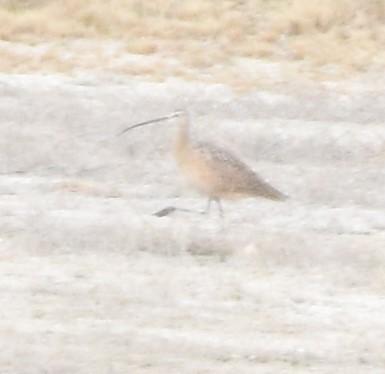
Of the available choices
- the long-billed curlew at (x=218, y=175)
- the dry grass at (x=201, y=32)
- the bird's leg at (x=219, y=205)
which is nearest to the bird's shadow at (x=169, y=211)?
the long-billed curlew at (x=218, y=175)

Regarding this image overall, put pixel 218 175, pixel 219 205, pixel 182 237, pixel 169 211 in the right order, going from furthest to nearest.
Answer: pixel 219 205
pixel 169 211
pixel 218 175
pixel 182 237

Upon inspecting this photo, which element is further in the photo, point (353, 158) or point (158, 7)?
point (158, 7)

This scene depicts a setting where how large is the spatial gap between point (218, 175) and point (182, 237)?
0.90m

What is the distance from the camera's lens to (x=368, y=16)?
22.4 meters

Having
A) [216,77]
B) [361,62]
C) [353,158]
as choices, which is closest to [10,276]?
[353,158]

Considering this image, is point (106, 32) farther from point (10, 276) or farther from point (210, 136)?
point (10, 276)

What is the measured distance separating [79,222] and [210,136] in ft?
15.6

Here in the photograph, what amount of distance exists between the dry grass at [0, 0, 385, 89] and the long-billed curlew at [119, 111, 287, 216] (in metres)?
6.27

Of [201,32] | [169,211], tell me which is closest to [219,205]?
[169,211]

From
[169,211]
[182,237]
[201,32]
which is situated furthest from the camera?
[201,32]

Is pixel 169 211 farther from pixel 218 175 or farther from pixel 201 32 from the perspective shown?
pixel 201 32

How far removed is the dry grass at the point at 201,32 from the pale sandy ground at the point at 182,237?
1.13 m

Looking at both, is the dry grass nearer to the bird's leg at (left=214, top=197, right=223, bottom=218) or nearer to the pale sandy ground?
the pale sandy ground

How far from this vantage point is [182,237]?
35.7 feet
